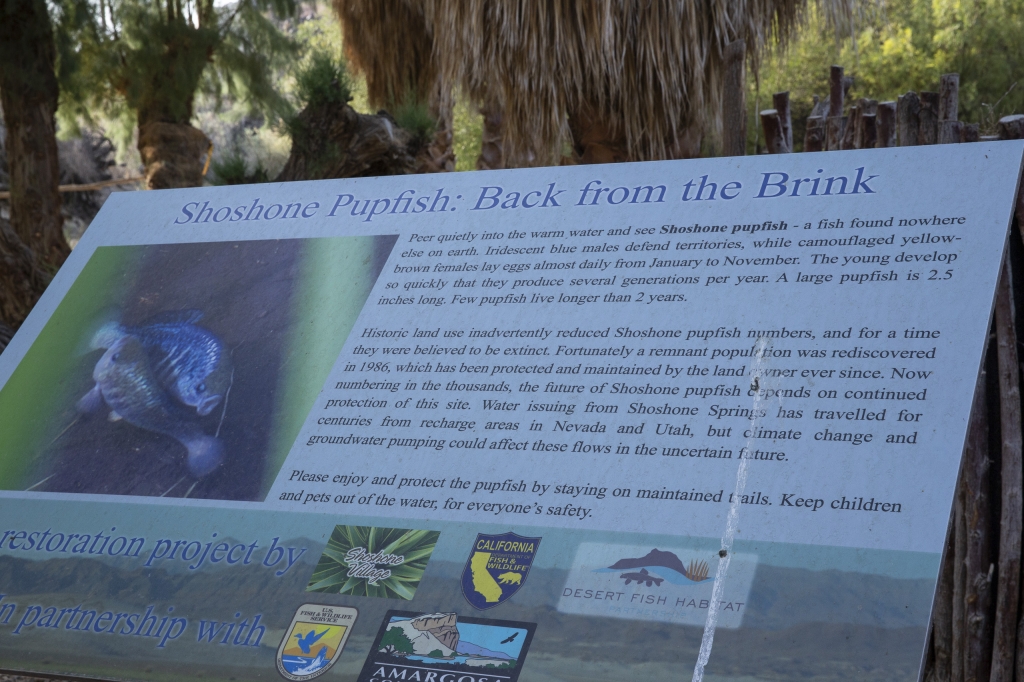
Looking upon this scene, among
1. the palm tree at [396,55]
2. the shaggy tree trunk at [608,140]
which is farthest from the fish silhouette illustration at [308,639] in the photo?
the palm tree at [396,55]

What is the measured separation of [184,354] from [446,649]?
1218 millimetres

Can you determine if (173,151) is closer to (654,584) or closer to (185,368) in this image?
(185,368)

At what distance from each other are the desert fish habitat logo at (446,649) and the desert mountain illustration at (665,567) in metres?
0.21

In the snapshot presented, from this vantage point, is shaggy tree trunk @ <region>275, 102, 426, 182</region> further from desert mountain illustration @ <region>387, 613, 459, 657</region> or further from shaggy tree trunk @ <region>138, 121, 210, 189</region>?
desert mountain illustration @ <region>387, 613, 459, 657</region>

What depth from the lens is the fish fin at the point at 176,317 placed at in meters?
2.75

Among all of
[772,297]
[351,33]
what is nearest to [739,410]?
[772,297]

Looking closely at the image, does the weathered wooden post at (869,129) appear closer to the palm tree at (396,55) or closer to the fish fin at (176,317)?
the fish fin at (176,317)

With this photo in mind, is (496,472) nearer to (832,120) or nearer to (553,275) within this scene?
(553,275)

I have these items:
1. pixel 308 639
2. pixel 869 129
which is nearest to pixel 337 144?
pixel 869 129

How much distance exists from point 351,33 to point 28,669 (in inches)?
190

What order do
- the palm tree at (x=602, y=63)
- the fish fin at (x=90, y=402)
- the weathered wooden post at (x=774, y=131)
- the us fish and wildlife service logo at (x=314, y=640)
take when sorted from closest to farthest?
the us fish and wildlife service logo at (x=314, y=640), the fish fin at (x=90, y=402), the weathered wooden post at (x=774, y=131), the palm tree at (x=602, y=63)

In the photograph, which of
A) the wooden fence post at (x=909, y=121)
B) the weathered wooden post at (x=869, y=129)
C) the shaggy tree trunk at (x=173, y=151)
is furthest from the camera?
the shaggy tree trunk at (x=173, y=151)

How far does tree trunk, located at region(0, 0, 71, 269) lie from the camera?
6.39 meters

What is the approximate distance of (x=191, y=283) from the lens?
2854 millimetres
